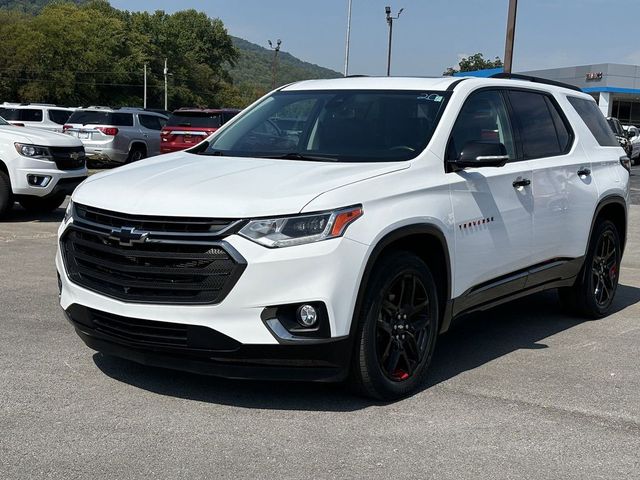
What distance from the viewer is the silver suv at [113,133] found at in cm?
2223

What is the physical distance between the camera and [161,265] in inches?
164

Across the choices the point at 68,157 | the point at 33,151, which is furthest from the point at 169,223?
the point at 68,157

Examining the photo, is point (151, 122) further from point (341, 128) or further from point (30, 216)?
point (341, 128)

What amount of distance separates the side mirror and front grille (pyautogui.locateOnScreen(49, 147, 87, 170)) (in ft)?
25.4

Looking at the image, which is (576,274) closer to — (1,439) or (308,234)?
(308,234)

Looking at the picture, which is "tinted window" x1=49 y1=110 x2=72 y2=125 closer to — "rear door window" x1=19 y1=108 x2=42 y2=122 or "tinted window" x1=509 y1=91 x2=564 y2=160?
"rear door window" x1=19 y1=108 x2=42 y2=122

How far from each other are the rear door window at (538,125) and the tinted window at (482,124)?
0.18 metres

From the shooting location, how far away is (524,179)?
5660mm

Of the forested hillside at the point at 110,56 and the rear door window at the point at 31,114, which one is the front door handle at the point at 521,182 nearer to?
the rear door window at the point at 31,114

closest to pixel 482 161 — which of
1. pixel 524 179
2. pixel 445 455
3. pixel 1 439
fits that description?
pixel 524 179

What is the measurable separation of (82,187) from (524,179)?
2949mm

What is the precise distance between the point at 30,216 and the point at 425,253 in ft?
28.9

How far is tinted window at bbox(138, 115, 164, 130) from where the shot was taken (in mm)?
24141

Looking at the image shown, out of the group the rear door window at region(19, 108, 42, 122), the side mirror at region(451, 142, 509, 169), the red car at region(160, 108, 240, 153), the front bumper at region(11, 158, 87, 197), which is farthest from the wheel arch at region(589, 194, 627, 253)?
the rear door window at region(19, 108, 42, 122)
